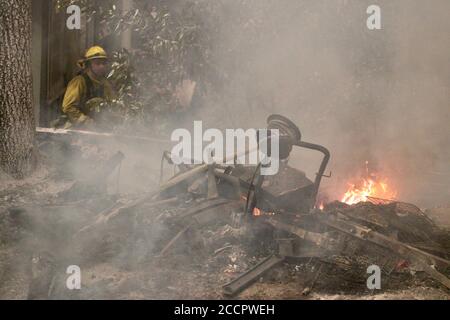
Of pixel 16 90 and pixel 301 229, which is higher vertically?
pixel 16 90

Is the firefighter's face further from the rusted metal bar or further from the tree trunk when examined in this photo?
the rusted metal bar

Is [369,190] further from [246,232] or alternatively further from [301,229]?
[246,232]

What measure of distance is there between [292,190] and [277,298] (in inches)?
64.8

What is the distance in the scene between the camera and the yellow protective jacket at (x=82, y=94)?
9.04 m

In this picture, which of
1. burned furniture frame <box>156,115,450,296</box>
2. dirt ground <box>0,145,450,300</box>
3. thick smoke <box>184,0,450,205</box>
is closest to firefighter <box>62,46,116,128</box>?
thick smoke <box>184,0,450,205</box>

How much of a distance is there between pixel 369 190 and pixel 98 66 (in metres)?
6.13

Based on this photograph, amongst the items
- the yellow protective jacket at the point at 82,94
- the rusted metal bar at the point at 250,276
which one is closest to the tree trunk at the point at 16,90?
the yellow protective jacket at the point at 82,94

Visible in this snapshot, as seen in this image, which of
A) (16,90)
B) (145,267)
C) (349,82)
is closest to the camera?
(145,267)

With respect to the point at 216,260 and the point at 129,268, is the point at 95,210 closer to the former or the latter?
the point at 129,268

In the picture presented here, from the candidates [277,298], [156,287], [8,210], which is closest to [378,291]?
[277,298]

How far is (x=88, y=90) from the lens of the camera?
373 inches

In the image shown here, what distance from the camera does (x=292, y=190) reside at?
19.5ft

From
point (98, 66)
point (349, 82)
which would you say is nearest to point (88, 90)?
point (98, 66)

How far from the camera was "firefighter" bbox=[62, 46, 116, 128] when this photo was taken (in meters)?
9.03
